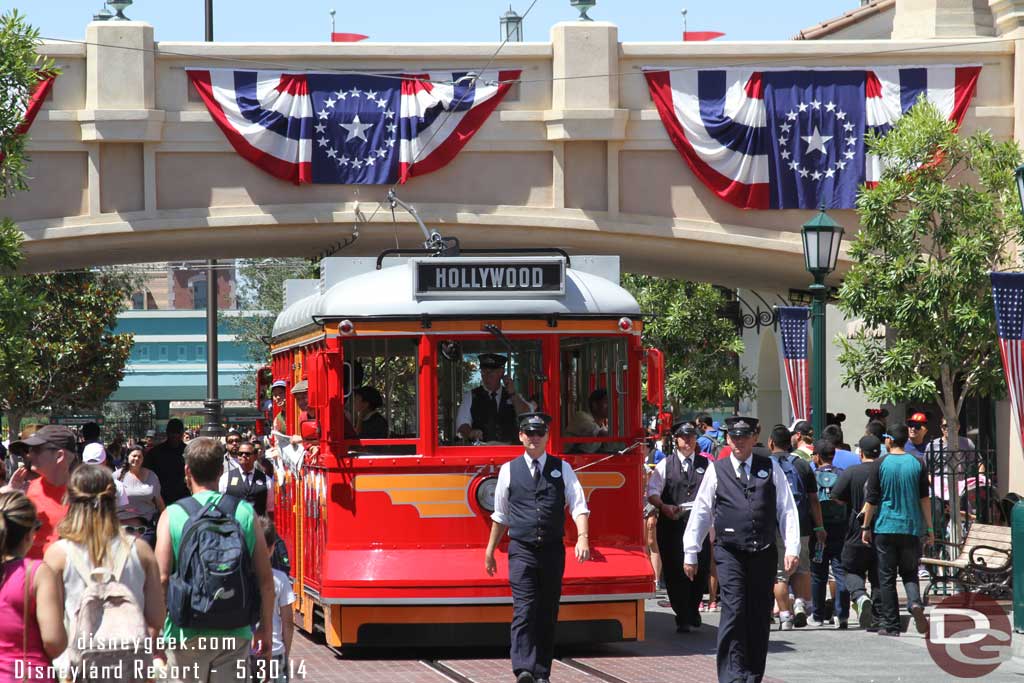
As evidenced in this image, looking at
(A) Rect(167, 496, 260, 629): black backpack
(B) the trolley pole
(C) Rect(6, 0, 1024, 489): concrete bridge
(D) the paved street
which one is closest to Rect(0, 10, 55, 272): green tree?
(C) Rect(6, 0, 1024, 489): concrete bridge

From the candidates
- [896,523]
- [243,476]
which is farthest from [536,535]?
[896,523]

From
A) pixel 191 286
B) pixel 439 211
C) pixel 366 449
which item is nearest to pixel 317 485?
pixel 366 449

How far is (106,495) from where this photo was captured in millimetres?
6691

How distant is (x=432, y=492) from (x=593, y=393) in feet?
4.92

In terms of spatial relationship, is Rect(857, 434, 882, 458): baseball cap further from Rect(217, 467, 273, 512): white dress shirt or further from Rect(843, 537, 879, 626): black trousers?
Rect(217, 467, 273, 512): white dress shirt

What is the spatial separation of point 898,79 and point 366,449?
13.5 meters

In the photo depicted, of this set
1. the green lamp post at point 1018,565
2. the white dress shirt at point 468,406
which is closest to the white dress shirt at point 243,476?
the white dress shirt at point 468,406

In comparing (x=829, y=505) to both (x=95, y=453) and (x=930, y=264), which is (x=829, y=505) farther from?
(x=95, y=453)

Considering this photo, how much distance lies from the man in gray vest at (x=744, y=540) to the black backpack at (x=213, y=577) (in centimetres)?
386

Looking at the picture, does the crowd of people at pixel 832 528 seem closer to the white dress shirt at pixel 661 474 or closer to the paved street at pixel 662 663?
the white dress shirt at pixel 661 474

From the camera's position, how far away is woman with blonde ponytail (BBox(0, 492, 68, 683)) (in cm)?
617

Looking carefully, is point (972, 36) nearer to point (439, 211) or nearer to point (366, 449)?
point (439, 211)

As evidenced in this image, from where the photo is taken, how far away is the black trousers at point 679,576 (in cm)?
1387

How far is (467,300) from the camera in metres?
12.3
